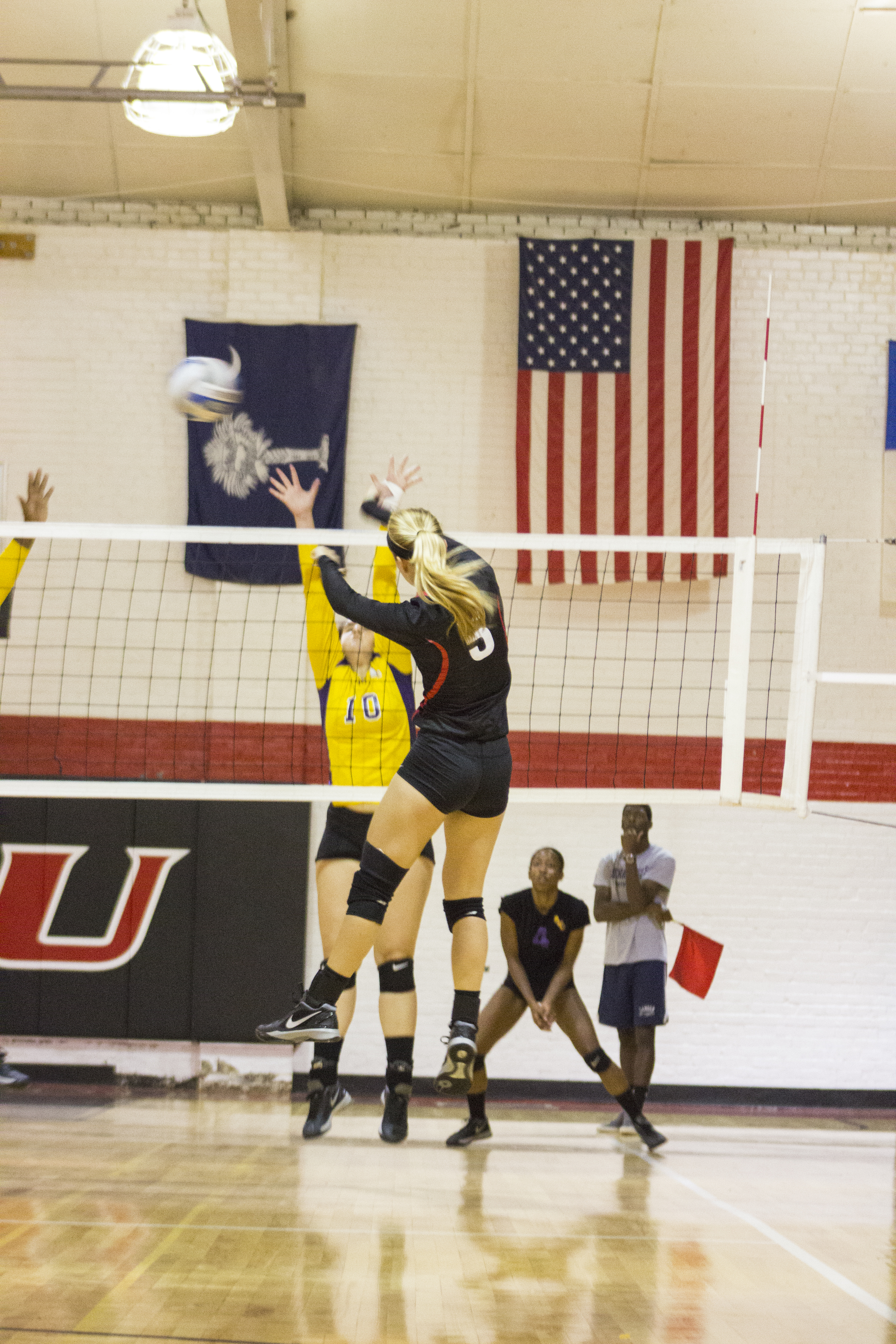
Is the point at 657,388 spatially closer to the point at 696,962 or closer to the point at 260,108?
the point at 260,108

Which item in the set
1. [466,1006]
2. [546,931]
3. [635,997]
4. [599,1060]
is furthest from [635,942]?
[466,1006]

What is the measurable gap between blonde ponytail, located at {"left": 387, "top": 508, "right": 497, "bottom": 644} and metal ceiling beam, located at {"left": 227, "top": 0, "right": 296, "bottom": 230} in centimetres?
492

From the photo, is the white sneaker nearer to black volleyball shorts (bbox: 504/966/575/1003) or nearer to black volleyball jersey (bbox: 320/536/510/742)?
black volleyball shorts (bbox: 504/966/575/1003)

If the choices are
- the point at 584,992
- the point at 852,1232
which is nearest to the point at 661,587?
the point at 584,992

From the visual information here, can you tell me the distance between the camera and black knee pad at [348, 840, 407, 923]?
4.47 metres

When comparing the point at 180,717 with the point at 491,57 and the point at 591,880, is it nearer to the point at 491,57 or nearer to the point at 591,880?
the point at 591,880

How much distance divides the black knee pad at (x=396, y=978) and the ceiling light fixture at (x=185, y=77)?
18.2ft

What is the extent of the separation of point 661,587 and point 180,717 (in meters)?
4.06

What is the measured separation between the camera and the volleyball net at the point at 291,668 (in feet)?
31.3

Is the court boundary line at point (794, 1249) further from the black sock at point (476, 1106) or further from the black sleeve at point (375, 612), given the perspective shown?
the black sleeve at point (375, 612)

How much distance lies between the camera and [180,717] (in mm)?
9609

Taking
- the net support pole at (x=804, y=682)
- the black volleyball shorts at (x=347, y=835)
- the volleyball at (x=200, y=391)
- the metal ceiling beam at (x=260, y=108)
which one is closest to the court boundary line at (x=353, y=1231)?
the black volleyball shorts at (x=347, y=835)

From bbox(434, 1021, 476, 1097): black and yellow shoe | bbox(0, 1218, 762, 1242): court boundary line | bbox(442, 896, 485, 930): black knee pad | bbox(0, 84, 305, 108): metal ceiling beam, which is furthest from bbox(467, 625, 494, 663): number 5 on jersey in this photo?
bbox(0, 84, 305, 108): metal ceiling beam

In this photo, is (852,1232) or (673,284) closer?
(852,1232)
